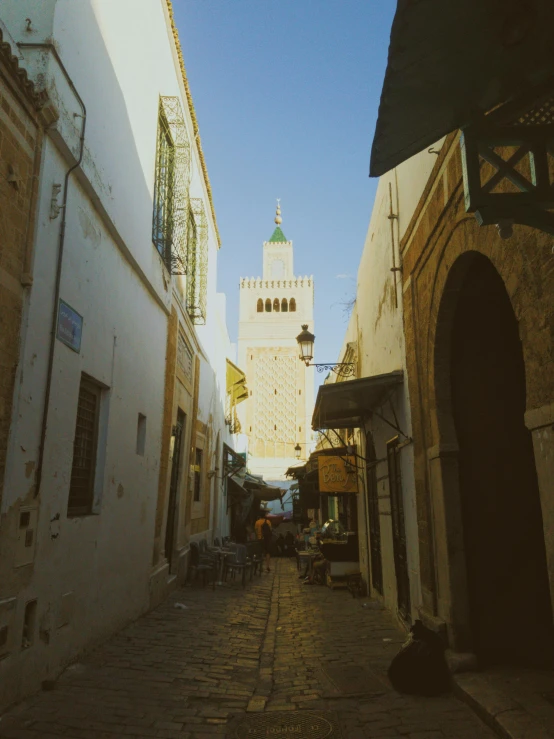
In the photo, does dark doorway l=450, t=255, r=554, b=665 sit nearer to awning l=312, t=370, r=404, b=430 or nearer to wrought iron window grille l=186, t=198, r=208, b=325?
awning l=312, t=370, r=404, b=430

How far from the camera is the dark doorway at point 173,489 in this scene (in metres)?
9.80

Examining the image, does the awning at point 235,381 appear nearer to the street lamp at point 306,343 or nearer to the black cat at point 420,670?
the street lamp at point 306,343

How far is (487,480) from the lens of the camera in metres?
5.05

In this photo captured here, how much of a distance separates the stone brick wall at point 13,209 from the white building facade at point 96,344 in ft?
0.29

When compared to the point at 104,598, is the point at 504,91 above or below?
above

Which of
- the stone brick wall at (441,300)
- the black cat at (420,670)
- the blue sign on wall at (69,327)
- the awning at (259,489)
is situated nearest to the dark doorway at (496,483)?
the stone brick wall at (441,300)

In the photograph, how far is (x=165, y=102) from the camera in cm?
905

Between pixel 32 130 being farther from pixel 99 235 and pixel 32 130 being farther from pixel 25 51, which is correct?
pixel 99 235

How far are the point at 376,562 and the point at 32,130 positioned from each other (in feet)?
25.2

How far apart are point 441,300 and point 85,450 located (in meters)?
3.68

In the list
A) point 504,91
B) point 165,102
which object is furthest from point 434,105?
point 165,102

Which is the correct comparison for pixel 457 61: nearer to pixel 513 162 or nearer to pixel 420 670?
pixel 513 162

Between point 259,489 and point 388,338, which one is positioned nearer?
point 388,338

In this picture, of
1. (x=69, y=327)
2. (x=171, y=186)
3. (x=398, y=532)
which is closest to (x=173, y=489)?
(x=398, y=532)
